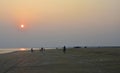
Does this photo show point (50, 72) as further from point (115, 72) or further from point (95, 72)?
A: point (115, 72)

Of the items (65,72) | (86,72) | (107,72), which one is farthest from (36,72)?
(107,72)

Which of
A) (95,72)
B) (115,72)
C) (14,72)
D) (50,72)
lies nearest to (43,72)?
(50,72)

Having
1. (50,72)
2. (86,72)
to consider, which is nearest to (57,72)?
(50,72)

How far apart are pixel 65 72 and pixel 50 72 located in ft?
5.88

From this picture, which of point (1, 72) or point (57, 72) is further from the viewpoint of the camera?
point (1, 72)

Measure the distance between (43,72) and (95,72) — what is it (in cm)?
524

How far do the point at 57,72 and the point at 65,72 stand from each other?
2.98 feet

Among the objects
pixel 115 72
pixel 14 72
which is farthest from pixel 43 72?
pixel 115 72

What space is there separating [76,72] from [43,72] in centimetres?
342

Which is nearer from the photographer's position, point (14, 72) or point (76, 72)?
point (76, 72)

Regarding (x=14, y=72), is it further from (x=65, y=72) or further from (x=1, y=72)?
(x=65, y=72)

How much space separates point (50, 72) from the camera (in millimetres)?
29766

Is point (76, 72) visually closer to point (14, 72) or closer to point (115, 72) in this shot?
point (115, 72)

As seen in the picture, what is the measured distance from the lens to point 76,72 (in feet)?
94.3
